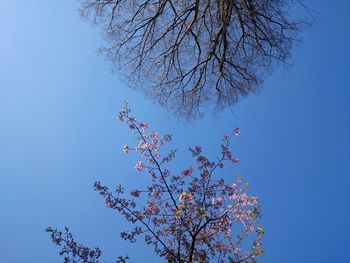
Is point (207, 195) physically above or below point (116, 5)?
below

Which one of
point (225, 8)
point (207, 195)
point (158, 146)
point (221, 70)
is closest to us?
point (207, 195)

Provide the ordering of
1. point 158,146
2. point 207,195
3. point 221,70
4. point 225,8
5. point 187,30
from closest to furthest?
point 207,195
point 158,146
point 225,8
point 187,30
point 221,70

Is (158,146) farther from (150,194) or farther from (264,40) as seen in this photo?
(264,40)

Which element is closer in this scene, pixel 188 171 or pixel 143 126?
pixel 188 171

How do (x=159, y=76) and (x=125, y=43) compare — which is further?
(x=159, y=76)

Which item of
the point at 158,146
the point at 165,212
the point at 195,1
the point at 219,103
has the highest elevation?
the point at 195,1

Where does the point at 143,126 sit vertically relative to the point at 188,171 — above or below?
above

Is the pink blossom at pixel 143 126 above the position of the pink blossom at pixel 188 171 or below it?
above

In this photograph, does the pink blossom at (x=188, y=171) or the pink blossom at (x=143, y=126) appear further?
the pink blossom at (x=143, y=126)

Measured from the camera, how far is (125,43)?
6301 millimetres

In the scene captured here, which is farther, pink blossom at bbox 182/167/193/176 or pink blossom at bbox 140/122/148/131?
pink blossom at bbox 140/122/148/131

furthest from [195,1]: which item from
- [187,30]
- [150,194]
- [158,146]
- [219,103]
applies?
[150,194]

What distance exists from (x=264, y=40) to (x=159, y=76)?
6.73 feet

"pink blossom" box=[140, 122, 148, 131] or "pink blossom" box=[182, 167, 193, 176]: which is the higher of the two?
"pink blossom" box=[140, 122, 148, 131]
